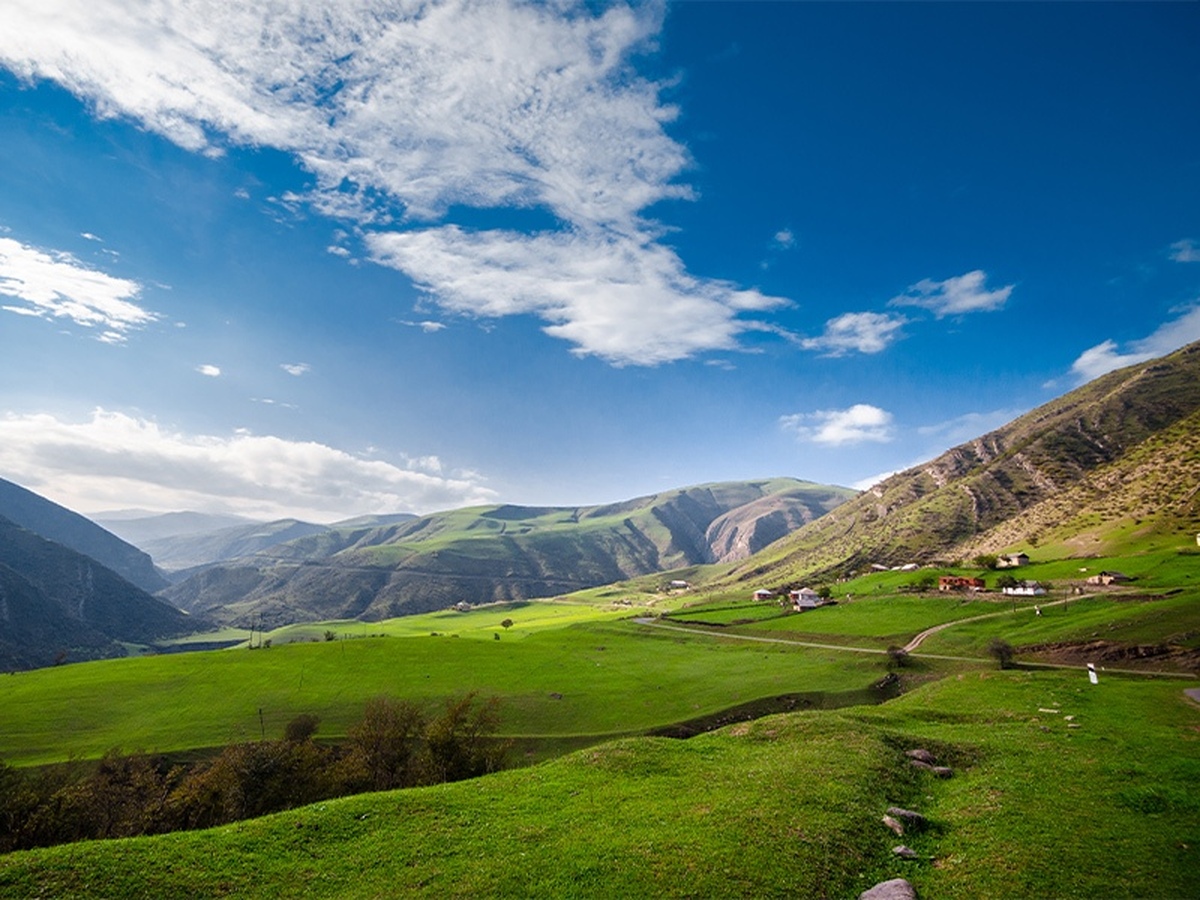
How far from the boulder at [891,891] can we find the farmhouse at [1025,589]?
124m

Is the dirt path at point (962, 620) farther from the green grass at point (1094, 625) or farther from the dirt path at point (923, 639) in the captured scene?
the green grass at point (1094, 625)

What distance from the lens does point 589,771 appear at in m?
28.8

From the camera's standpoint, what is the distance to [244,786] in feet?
145

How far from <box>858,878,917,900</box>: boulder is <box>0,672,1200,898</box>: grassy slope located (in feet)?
1.88

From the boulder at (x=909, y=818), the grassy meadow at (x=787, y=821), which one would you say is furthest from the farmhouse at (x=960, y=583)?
the boulder at (x=909, y=818)

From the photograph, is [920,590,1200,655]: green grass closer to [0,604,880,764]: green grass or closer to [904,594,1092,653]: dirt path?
[904,594,1092,653]: dirt path

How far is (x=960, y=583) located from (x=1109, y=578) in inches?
1020

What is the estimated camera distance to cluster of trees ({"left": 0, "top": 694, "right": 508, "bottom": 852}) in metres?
40.7

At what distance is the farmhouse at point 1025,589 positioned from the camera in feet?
367

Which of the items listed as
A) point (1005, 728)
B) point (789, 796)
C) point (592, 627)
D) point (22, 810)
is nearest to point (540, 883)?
point (789, 796)

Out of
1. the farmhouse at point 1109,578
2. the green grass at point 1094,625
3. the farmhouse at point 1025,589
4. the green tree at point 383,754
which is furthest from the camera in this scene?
the farmhouse at point 1025,589

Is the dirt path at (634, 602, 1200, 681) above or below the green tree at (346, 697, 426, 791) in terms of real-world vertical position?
below

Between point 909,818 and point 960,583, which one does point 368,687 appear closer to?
point 909,818

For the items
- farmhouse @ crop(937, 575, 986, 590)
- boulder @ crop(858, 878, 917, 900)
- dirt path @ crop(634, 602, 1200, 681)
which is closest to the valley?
boulder @ crop(858, 878, 917, 900)
